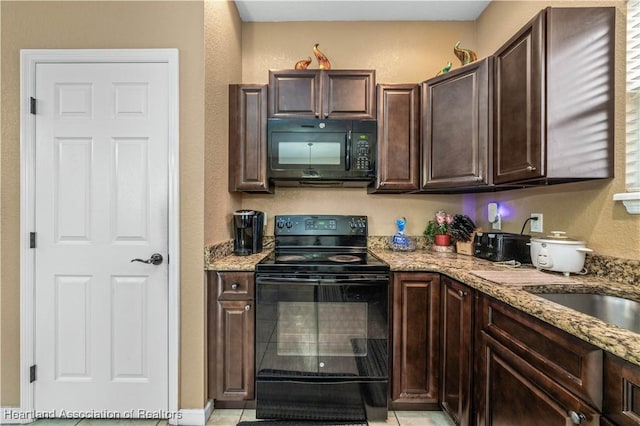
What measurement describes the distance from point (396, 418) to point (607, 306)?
4.18 ft

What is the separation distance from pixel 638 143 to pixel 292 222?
2053 mm

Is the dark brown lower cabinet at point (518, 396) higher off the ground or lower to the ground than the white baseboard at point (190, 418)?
higher

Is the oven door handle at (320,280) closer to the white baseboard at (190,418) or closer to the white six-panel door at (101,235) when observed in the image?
the white six-panel door at (101,235)

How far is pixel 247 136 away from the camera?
214cm

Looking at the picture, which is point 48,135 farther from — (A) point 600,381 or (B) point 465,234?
(B) point 465,234

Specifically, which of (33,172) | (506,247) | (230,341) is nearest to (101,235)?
(33,172)

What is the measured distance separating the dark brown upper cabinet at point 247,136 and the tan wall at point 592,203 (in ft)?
5.90

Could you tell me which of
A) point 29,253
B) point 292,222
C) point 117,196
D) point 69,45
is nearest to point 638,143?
point 292,222

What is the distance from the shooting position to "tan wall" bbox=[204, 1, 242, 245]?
1.77 meters

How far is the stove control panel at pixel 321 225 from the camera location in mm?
2410

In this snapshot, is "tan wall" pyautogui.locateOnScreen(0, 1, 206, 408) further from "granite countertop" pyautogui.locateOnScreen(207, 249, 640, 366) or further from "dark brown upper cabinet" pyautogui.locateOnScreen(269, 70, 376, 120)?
"dark brown upper cabinet" pyautogui.locateOnScreen(269, 70, 376, 120)

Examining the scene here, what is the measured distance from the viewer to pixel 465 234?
222cm

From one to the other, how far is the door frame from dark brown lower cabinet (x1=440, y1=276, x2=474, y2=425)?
158 cm

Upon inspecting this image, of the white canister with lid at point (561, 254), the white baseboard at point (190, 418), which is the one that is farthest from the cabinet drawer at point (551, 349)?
the white baseboard at point (190, 418)
